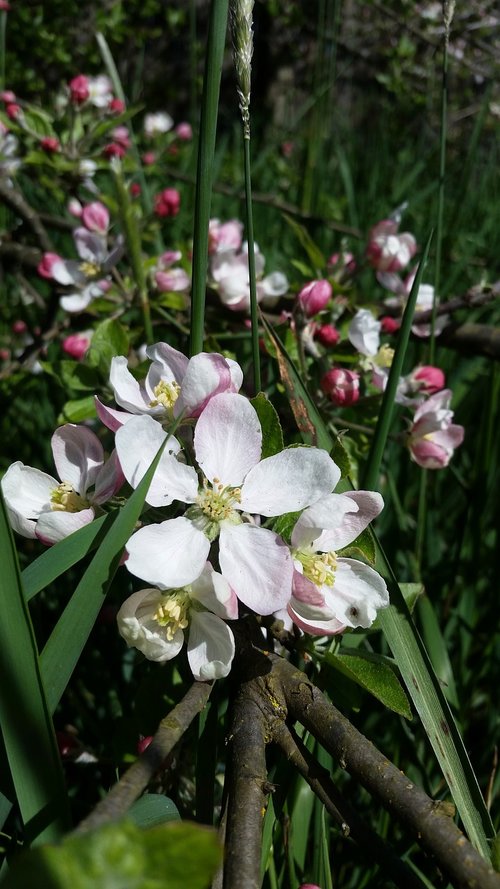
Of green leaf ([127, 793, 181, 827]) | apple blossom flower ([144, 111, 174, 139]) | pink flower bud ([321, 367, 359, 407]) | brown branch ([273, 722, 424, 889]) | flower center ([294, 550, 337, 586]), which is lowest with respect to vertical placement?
green leaf ([127, 793, 181, 827])

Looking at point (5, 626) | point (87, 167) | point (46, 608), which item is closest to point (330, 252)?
point (87, 167)

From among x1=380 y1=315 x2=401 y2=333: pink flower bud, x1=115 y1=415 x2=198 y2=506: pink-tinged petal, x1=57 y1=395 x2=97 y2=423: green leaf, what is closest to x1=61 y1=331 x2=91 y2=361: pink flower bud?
x1=57 y1=395 x2=97 y2=423: green leaf

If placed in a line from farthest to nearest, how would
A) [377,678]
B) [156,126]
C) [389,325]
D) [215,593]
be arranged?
[156,126], [389,325], [377,678], [215,593]

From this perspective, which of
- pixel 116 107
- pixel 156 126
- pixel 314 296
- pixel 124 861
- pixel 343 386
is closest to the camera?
pixel 124 861

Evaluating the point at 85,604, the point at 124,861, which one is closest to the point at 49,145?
the point at 85,604

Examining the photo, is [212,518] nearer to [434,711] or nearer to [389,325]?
[434,711]

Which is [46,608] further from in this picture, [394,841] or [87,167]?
[87,167]

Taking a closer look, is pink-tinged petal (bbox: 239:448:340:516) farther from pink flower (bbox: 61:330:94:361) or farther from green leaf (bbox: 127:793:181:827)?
pink flower (bbox: 61:330:94:361)
